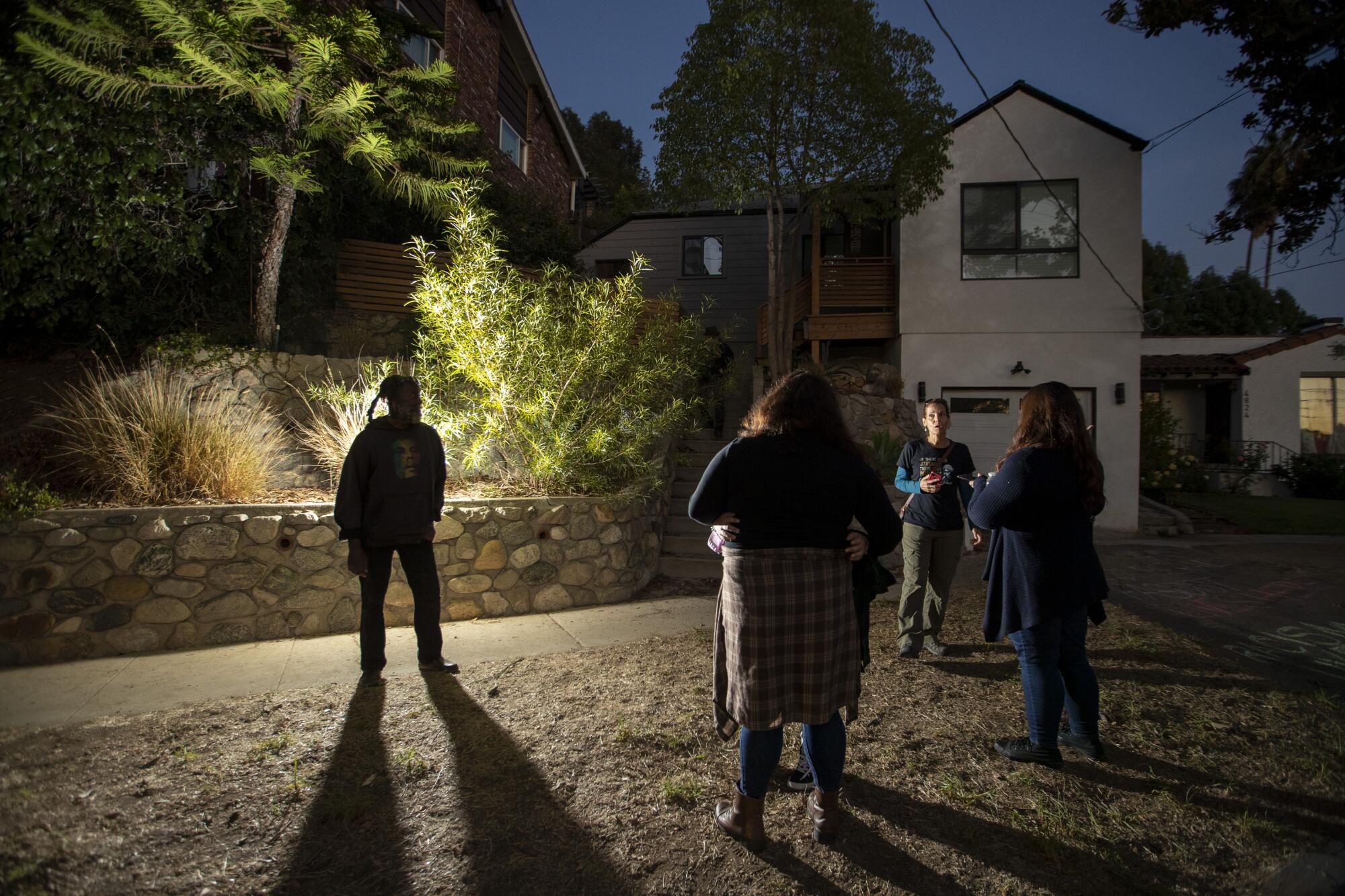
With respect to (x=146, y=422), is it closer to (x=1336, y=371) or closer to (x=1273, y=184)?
(x=1273, y=184)

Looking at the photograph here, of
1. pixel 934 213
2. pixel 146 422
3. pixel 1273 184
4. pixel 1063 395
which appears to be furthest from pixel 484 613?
pixel 1273 184

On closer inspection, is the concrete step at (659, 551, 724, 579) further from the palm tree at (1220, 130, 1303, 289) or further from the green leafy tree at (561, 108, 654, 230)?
the green leafy tree at (561, 108, 654, 230)

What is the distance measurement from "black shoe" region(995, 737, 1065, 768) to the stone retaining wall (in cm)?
360

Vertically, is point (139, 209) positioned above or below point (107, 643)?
above

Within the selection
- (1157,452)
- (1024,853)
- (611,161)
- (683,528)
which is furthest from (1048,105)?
(611,161)

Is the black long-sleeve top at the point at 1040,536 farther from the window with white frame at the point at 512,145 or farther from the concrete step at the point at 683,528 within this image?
the window with white frame at the point at 512,145

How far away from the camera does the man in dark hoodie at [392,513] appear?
12.8 ft

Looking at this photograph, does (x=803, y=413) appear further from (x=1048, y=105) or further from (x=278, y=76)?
(x=1048, y=105)

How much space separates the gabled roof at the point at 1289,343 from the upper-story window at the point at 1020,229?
9757 mm

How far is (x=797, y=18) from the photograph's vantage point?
402 inches

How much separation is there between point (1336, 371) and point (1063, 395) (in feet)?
71.9

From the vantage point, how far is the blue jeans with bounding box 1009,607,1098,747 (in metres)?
3.01

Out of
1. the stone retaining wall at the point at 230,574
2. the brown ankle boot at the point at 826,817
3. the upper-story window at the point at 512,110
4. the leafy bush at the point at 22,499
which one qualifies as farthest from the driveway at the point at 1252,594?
the upper-story window at the point at 512,110

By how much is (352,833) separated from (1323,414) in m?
25.2
